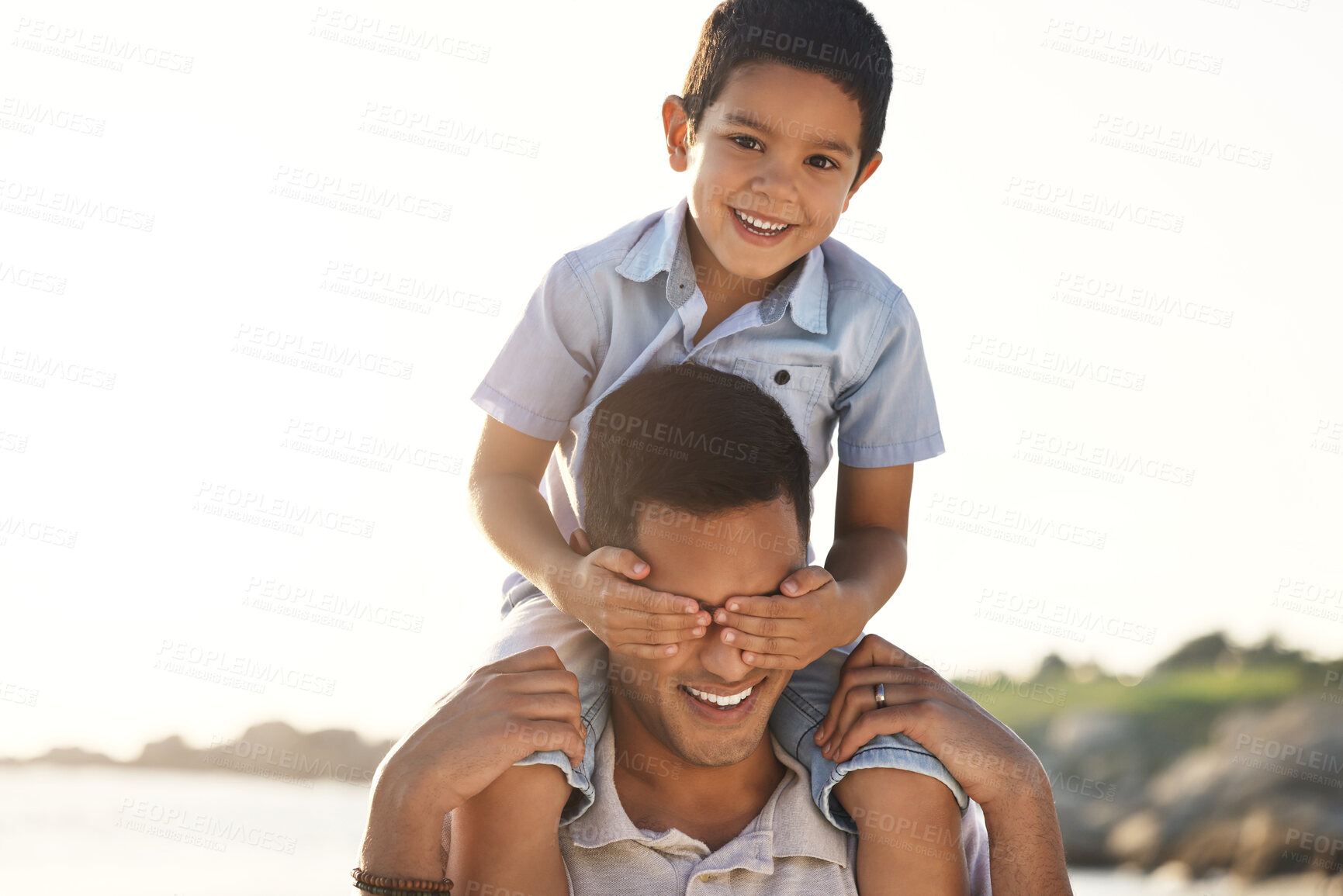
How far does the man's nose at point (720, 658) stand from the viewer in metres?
2.41

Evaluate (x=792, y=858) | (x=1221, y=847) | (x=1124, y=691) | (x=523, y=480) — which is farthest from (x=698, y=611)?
(x=1124, y=691)

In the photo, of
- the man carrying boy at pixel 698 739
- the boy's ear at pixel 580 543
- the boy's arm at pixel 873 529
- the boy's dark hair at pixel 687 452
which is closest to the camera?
the man carrying boy at pixel 698 739

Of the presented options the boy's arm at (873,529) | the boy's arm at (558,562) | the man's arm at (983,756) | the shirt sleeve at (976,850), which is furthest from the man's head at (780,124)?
the shirt sleeve at (976,850)

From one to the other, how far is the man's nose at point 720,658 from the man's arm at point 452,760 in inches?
12.3

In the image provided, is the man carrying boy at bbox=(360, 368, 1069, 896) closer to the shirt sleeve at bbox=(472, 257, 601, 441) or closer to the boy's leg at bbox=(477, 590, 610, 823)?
the boy's leg at bbox=(477, 590, 610, 823)

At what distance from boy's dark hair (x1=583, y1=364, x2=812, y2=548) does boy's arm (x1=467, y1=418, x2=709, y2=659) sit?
117 millimetres

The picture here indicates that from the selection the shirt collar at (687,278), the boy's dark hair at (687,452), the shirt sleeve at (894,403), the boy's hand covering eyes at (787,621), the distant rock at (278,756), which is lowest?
the distant rock at (278,756)

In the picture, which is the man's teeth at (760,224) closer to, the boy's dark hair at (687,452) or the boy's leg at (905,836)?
the boy's dark hair at (687,452)

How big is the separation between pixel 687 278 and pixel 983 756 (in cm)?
150

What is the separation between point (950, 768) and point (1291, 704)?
837 centimetres

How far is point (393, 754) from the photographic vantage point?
248 centimetres

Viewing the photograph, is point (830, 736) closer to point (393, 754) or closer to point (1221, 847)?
point (393, 754)

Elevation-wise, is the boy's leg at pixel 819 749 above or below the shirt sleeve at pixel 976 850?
above

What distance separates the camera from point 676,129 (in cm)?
325
